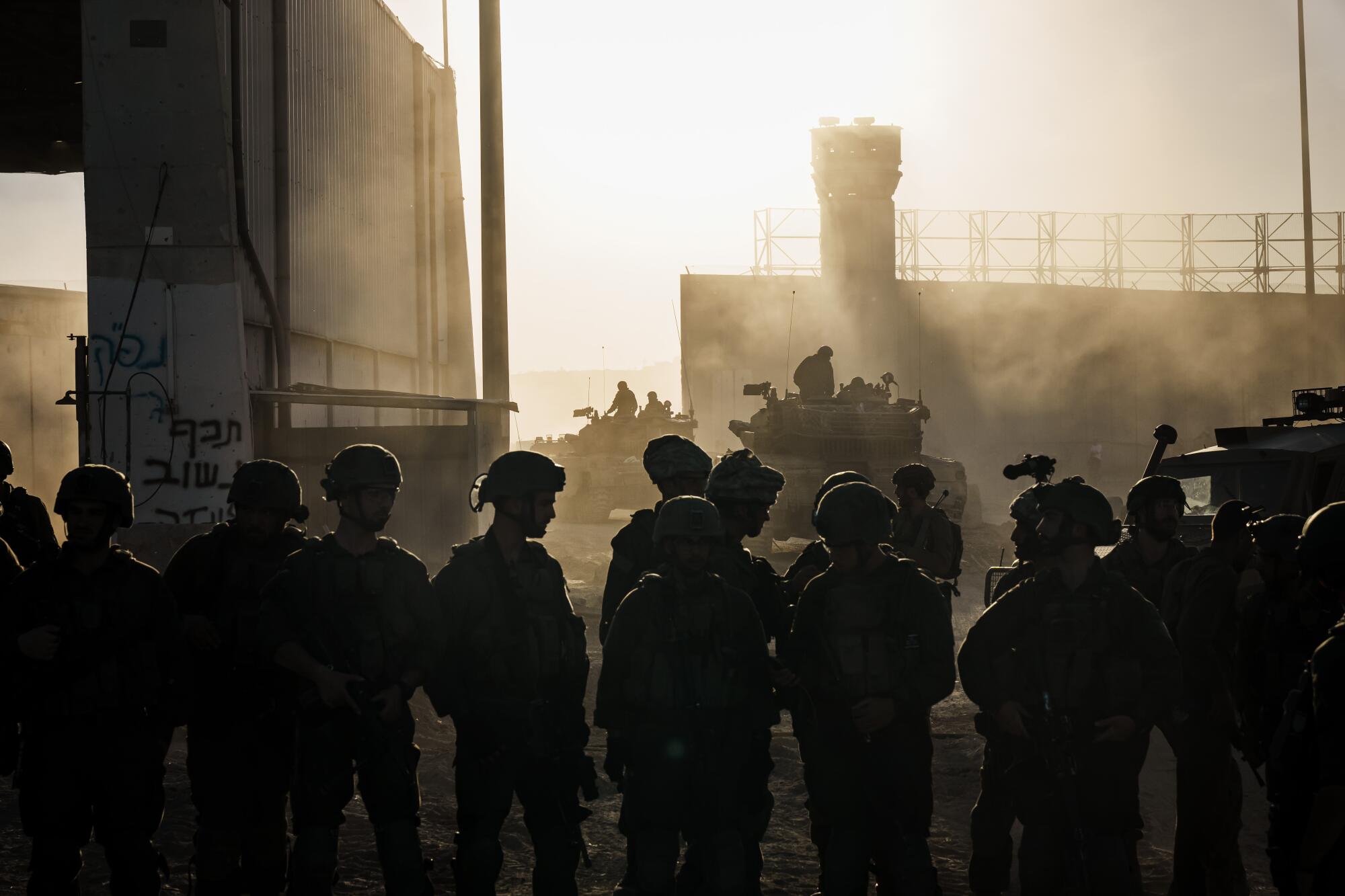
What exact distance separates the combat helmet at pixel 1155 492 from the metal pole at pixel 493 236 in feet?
38.1

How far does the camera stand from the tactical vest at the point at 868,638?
15.7ft

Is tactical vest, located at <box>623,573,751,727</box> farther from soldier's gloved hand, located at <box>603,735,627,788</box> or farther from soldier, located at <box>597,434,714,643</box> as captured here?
soldier, located at <box>597,434,714,643</box>

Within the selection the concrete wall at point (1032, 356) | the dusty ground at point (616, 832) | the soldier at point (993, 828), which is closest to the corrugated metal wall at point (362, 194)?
the dusty ground at point (616, 832)

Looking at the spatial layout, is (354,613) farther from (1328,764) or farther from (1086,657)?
(1328,764)

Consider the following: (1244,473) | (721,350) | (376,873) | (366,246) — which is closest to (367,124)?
(366,246)

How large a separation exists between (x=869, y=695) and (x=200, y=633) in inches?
108

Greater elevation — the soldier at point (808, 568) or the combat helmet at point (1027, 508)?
the combat helmet at point (1027, 508)

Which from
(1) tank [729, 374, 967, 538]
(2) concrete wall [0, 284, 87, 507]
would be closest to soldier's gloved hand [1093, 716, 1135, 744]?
(1) tank [729, 374, 967, 538]

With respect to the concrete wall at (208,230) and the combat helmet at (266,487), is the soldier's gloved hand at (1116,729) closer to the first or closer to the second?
the combat helmet at (266,487)

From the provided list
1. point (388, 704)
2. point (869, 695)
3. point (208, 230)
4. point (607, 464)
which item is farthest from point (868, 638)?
point (607, 464)

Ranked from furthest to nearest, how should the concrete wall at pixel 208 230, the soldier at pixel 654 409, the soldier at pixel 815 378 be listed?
the soldier at pixel 654 409
the soldier at pixel 815 378
the concrete wall at pixel 208 230

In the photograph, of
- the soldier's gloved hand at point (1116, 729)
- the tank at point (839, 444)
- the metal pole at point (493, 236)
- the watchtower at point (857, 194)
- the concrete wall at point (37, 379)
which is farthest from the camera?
the watchtower at point (857, 194)

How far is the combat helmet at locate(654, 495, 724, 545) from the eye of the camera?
4.71 metres

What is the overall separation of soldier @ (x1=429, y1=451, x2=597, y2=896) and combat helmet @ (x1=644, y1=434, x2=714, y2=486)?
0.93 m
